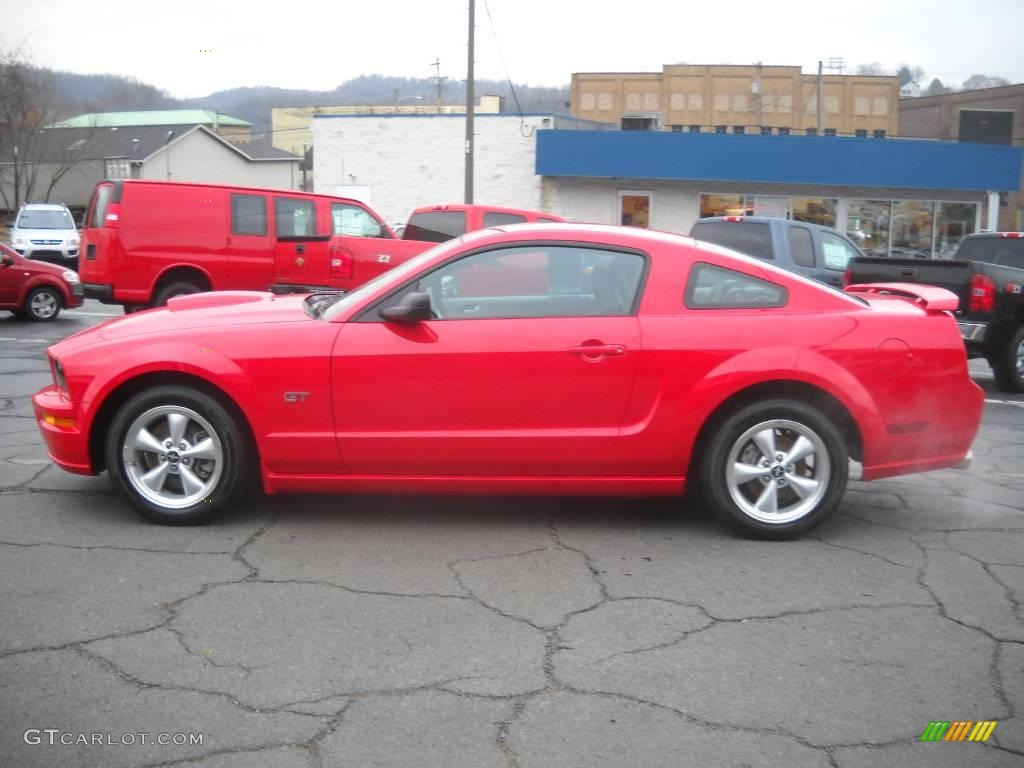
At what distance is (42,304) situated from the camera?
15.4 m

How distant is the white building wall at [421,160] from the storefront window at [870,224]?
10.1 m

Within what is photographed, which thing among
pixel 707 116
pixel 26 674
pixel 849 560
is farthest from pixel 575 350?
pixel 707 116

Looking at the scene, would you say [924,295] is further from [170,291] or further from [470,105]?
[470,105]

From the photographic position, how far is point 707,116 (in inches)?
2677

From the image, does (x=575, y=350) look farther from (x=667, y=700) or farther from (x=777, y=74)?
(x=777, y=74)

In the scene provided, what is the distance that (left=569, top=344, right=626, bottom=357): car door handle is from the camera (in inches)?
201

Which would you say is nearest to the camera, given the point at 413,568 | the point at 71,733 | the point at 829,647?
the point at 71,733

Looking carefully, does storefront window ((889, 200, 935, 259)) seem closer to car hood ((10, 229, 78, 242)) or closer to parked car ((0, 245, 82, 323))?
car hood ((10, 229, 78, 242))

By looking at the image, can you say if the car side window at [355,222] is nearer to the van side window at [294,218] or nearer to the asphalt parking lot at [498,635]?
the van side window at [294,218]

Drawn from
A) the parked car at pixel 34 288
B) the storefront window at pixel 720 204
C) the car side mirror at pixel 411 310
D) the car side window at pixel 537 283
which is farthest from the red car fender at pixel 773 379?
the storefront window at pixel 720 204

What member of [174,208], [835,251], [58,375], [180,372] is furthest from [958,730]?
[174,208]

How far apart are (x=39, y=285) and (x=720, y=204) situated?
22.9 meters

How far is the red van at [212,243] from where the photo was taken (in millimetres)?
12328

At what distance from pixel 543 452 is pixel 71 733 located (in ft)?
8.42
